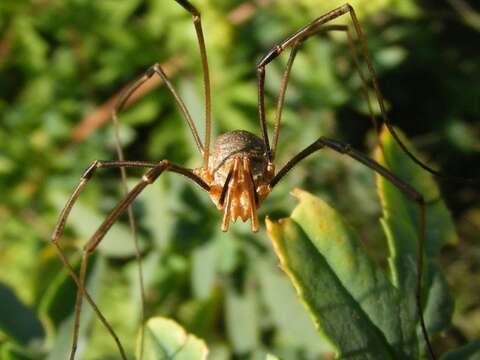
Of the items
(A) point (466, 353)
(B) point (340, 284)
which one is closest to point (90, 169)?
(B) point (340, 284)

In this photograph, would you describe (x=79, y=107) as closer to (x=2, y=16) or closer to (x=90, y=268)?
(x=2, y=16)

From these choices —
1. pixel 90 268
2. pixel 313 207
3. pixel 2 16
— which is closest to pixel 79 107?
pixel 2 16

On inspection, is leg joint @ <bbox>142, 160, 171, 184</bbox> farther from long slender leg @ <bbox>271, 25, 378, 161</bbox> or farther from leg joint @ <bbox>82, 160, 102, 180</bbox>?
long slender leg @ <bbox>271, 25, 378, 161</bbox>

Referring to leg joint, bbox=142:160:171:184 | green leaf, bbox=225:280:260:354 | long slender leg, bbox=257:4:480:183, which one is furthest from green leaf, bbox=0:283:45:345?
green leaf, bbox=225:280:260:354

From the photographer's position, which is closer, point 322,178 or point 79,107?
point 322,178

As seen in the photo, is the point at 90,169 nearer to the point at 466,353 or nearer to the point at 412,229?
the point at 412,229

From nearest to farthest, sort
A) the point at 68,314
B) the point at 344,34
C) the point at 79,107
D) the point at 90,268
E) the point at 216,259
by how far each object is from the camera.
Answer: the point at 68,314
the point at 90,268
the point at 216,259
the point at 344,34
the point at 79,107

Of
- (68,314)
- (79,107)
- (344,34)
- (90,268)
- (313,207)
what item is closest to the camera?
(313,207)
